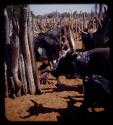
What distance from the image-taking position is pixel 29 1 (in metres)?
3.28

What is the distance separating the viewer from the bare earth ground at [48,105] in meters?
5.60

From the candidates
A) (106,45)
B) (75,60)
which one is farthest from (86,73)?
(106,45)

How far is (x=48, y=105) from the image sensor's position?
6297mm

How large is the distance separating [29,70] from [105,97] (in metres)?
2.49

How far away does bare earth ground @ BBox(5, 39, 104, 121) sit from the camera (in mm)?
5598

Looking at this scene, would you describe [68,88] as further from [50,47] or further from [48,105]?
[50,47]

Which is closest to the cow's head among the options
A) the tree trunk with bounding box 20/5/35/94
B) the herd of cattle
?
the herd of cattle

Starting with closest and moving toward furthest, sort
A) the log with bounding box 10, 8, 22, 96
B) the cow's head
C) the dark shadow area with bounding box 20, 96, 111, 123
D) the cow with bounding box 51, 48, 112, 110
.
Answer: the dark shadow area with bounding box 20, 96, 111, 123, the cow with bounding box 51, 48, 112, 110, the log with bounding box 10, 8, 22, 96, the cow's head

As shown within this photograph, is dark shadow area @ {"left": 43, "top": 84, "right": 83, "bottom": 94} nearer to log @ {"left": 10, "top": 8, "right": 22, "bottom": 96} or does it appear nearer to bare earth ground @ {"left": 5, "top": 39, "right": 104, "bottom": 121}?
bare earth ground @ {"left": 5, "top": 39, "right": 104, "bottom": 121}

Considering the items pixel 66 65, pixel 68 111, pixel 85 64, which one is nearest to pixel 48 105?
pixel 68 111

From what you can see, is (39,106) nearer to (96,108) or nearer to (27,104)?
(27,104)

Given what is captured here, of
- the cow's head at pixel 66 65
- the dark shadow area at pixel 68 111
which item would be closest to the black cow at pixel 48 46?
the cow's head at pixel 66 65

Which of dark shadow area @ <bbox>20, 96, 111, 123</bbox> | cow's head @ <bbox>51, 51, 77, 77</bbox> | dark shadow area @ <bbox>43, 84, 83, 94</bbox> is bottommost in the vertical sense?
dark shadow area @ <bbox>20, 96, 111, 123</bbox>

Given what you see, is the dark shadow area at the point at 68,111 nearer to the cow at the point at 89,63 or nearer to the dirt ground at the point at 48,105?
the dirt ground at the point at 48,105
